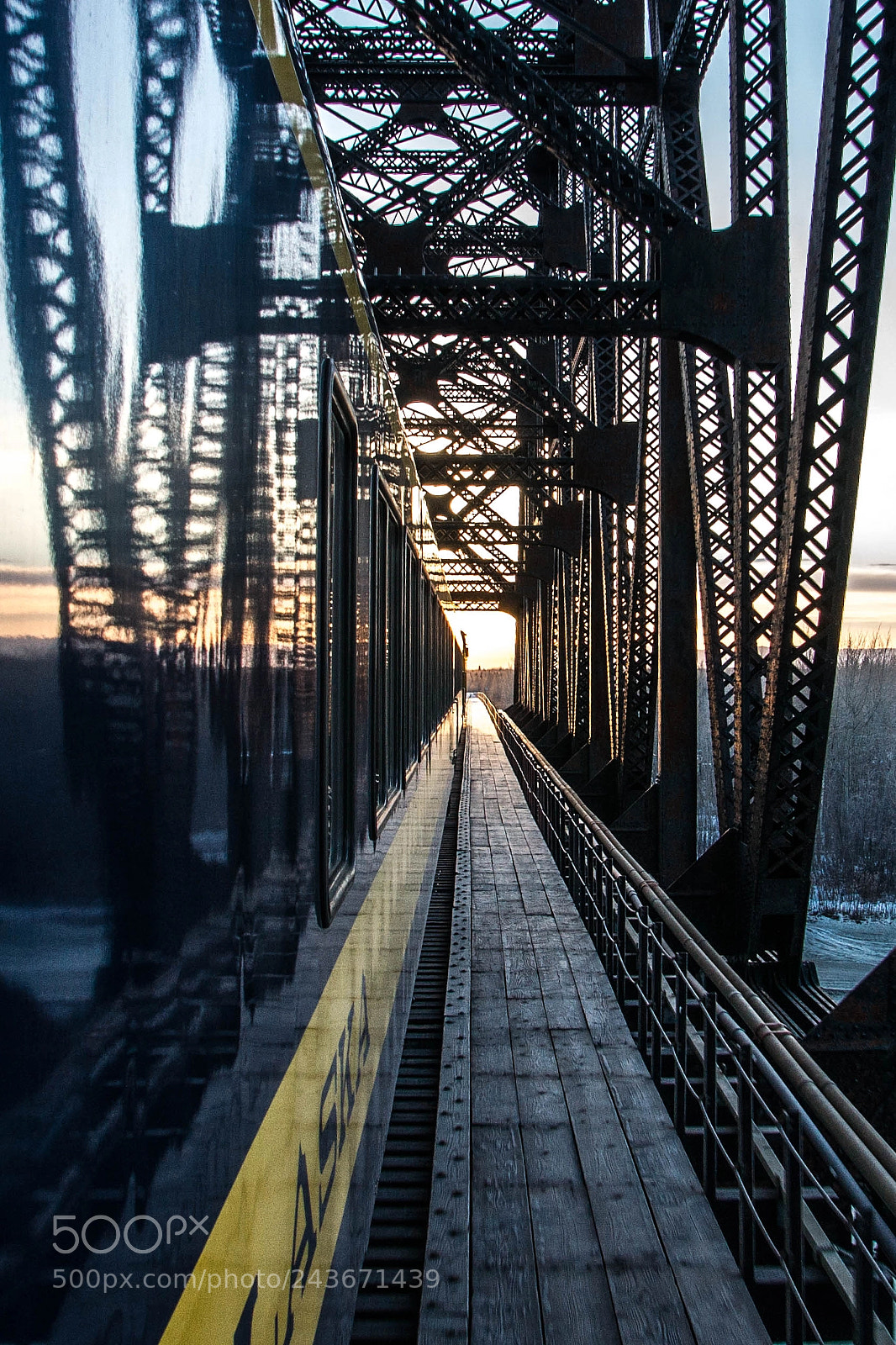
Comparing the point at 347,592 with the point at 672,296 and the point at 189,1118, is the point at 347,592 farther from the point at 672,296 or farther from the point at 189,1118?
the point at 672,296

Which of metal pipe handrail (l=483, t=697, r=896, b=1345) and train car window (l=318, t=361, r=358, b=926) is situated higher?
train car window (l=318, t=361, r=358, b=926)

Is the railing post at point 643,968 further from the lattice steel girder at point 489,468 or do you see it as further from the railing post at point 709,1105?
the lattice steel girder at point 489,468

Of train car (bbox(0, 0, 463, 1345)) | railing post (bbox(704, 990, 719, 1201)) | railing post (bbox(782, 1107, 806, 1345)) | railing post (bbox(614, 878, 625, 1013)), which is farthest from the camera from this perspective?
railing post (bbox(614, 878, 625, 1013))

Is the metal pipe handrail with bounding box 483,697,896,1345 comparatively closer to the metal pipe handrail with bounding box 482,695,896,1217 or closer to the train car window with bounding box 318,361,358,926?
the metal pipe handrail with bounding box 482,695,896,1217

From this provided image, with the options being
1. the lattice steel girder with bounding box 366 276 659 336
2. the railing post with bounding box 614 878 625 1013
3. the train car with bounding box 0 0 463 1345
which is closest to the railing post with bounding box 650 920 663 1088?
the railing post with bounding box 614 878 625 1013

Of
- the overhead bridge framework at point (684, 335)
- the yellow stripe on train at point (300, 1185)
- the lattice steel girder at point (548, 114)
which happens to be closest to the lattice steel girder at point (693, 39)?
the overhead bridge framework at point (684, 335)
